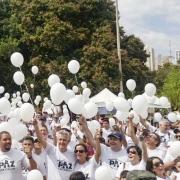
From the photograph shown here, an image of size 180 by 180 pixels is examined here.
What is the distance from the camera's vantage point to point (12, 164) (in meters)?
4.50

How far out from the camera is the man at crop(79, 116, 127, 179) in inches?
193

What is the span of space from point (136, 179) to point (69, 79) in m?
18.3

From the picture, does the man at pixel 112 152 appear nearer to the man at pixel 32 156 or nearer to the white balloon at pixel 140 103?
the white balloon at pixel 140 103

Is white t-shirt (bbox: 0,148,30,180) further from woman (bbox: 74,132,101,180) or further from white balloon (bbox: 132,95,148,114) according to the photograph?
white balloon (bbox: 132,95,148,114)

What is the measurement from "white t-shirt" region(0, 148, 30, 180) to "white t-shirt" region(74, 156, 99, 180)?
643mm

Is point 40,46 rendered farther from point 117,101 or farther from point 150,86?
point 117,101

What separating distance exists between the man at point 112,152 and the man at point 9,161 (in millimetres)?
853

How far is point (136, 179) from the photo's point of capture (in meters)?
2.69

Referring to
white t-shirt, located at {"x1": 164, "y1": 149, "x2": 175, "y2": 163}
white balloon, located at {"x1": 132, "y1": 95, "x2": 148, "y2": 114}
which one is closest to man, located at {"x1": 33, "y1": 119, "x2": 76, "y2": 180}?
white balloon, located at {"x1": 132, "y1": 95, "x2": 148, "y2": 114}

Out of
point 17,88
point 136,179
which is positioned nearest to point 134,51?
point 17,88

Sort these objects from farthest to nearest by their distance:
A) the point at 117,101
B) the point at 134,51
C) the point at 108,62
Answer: the point at 134,51 → the point at 108,62 → the point at 117,101

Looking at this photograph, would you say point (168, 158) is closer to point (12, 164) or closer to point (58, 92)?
point (58, 92)

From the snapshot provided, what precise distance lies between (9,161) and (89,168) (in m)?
0.98

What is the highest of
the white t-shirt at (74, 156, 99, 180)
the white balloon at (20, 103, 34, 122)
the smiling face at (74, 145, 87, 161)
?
the white balloon at (20, 103, 34, 122)
